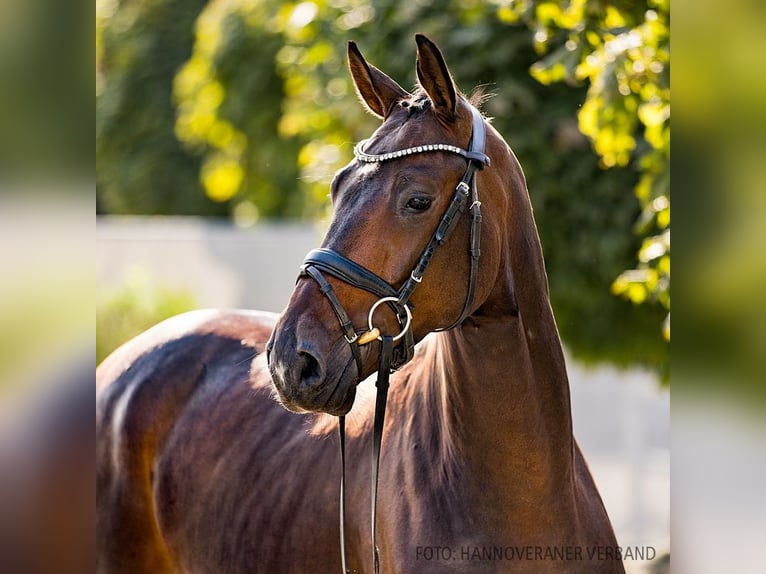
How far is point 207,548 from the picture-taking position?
3303 mm

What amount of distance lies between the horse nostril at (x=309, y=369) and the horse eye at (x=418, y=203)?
0.41 metres

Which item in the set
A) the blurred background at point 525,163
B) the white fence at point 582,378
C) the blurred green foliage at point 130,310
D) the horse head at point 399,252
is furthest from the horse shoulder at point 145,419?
the blurred green foliage at point 130,310

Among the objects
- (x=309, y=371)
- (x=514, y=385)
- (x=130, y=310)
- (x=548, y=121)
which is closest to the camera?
(x=309, y=371)

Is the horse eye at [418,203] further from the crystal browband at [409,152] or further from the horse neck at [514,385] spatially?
the horse neck at [514,385]

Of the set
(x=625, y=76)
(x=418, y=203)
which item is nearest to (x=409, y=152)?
(x=418, y=203)

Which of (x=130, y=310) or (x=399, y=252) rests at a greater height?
(x=399, y=252)

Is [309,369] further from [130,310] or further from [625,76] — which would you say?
[130,310]

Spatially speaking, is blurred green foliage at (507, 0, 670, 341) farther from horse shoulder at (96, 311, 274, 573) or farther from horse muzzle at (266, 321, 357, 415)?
horse muzzle at (266, 321, 357, 415)

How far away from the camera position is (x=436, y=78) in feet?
7.50

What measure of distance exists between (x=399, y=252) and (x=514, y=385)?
0.47 m
